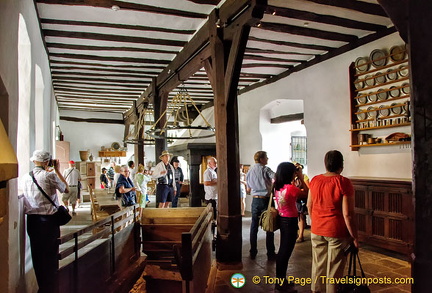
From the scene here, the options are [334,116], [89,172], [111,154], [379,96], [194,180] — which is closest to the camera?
[379,96]

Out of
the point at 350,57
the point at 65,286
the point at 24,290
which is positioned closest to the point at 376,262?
the point at 350,57

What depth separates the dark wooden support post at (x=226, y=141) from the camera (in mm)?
4531

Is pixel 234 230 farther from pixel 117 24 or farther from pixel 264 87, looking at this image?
pixel 264 87

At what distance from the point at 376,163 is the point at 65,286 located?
16.7 ft

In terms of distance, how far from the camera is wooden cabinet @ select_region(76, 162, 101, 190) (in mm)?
15336

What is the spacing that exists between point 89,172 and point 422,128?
16.0 m

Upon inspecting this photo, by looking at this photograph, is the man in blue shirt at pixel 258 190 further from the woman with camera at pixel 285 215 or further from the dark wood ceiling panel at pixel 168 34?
the dark wood ceiling panel at pixel 168 34

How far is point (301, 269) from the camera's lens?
4391mm

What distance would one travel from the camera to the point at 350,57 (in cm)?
613

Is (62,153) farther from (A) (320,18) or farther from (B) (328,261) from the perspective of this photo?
(B) (328,261)

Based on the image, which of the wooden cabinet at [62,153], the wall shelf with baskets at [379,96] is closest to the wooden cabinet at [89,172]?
the wooden cabinet at [62,153]

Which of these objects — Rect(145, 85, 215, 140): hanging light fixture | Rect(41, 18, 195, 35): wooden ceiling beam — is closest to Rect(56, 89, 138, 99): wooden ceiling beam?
Rect(145, 85, 215, 140): hanging light fixture

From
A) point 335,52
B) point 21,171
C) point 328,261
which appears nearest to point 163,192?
point 21,171

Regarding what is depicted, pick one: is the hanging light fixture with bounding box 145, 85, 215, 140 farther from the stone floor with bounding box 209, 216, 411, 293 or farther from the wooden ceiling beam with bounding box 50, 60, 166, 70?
the stone floor with bounding box 209, 216, 411, 293
